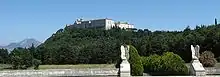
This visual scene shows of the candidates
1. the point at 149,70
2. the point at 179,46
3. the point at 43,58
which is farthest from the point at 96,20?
the point at 149,70

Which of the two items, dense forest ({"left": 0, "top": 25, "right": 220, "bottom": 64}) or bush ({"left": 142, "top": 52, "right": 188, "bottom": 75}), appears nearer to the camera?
bush ({"left": 142, "top": 52, "right": 188, "bottom": 75})

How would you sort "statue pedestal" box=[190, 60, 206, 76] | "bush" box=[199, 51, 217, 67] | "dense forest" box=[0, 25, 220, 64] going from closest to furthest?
"statue pedestal" box=[190, 60, 206, 76], "bush" box=[199, 51, 217, 67], "dense forest" box=[0, 25, 220, 64]

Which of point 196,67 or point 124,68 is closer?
point 124,68

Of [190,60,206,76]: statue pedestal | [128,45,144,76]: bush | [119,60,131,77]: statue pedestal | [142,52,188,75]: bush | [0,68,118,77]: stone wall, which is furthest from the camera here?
[142,52,188,75]: bush

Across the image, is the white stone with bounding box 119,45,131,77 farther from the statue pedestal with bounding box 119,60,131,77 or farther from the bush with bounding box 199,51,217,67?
the bush with bounding box 199,51,217,67

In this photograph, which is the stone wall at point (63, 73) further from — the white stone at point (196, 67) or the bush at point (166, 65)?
the white stone at point (196, 67)

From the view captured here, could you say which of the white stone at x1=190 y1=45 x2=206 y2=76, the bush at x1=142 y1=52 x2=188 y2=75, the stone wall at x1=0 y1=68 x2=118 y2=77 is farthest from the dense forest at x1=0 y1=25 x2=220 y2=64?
the white stone at x1=190 y1=45 x2=206 y2=76

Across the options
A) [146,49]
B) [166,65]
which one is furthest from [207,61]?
[146,49]

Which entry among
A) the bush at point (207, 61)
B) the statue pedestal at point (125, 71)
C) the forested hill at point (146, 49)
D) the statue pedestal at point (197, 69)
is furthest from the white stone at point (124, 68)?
the forested hill at point (146, 49)

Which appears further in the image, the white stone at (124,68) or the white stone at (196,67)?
the white stone at (196,67)

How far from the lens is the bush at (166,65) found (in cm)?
2860

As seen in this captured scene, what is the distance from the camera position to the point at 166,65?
30.5 m

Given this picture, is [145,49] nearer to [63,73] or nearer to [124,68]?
[63,73]

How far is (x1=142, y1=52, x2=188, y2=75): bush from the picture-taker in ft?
93.8
